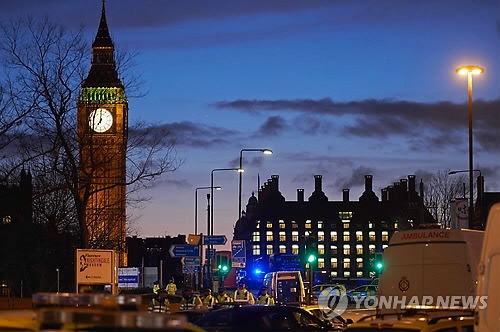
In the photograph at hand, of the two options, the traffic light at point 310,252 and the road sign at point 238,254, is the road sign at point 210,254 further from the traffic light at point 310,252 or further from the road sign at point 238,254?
the traffic light at point 310,252

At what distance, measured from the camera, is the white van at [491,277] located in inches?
412

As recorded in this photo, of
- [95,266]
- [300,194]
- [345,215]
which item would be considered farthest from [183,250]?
[300,194]

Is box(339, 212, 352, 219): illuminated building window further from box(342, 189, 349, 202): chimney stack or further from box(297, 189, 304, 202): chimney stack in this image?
box(297, 189, 304, 202): chimney stack

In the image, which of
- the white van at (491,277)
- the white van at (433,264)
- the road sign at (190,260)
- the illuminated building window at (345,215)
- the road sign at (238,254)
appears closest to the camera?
the white van at (491,277)

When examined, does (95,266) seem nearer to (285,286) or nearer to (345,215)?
(285,286)

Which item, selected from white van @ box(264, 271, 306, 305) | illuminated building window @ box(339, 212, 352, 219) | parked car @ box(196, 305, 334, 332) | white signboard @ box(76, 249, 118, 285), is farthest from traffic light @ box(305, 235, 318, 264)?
illuminated building window @ box(339, 212, 352, 219)

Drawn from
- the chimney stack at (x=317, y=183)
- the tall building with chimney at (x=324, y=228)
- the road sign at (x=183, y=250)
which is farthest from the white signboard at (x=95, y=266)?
the chimney stack at (x=317, y=183)

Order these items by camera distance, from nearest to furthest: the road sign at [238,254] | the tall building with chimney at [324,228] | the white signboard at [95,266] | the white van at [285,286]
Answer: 1. the white signboard at [95,266]
2. the road sign at [238,254]
3. the white van at [285,286]
4. the tall building with chimney at [324,228]

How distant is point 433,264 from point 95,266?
37.9 feet

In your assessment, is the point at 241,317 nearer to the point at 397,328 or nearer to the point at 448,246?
the point at 448,246

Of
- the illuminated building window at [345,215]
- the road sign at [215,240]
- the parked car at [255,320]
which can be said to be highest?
the illuminated building window at [345,215]

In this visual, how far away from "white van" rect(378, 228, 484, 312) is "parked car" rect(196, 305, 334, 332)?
2082 millimetres

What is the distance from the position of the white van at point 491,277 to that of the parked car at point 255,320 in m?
8.13

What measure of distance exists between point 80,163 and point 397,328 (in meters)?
23.8
